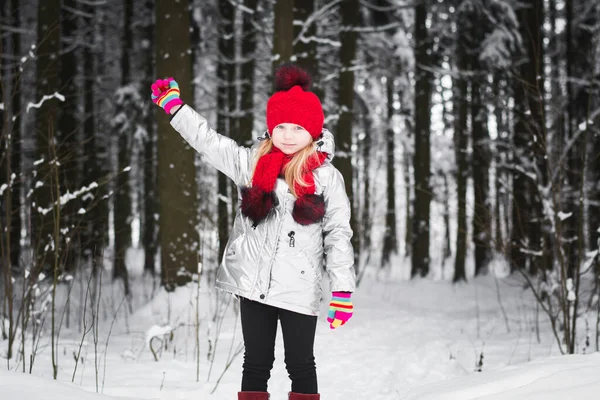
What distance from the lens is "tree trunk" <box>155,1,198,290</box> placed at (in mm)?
7828

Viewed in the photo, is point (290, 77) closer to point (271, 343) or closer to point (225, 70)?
point (271, 343)

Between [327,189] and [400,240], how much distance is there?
1167 inches

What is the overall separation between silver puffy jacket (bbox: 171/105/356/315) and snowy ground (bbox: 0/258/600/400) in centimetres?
94

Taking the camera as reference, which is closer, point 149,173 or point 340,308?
point 340,308

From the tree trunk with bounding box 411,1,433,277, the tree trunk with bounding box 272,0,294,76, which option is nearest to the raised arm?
the tree trunk with bounding box 272,0,294,76

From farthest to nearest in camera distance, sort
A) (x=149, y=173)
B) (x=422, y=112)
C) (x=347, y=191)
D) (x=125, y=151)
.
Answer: (x=149, y=173), (x=125, y=151), (x=422, y=112), (x=347, y=191)

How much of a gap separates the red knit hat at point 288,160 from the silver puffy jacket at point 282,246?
57mm

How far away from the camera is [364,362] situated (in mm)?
5477

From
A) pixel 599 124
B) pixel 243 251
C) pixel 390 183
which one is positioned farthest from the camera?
pixel 390 183

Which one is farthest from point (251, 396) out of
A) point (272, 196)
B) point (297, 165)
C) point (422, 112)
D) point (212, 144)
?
point (422, 112)

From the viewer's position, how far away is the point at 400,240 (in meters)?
32.2

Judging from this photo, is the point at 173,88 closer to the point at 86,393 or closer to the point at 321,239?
the point at 321,239

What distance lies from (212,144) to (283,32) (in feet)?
17.8

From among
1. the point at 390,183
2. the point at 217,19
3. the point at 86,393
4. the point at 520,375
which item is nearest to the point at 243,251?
the point at 86,393
